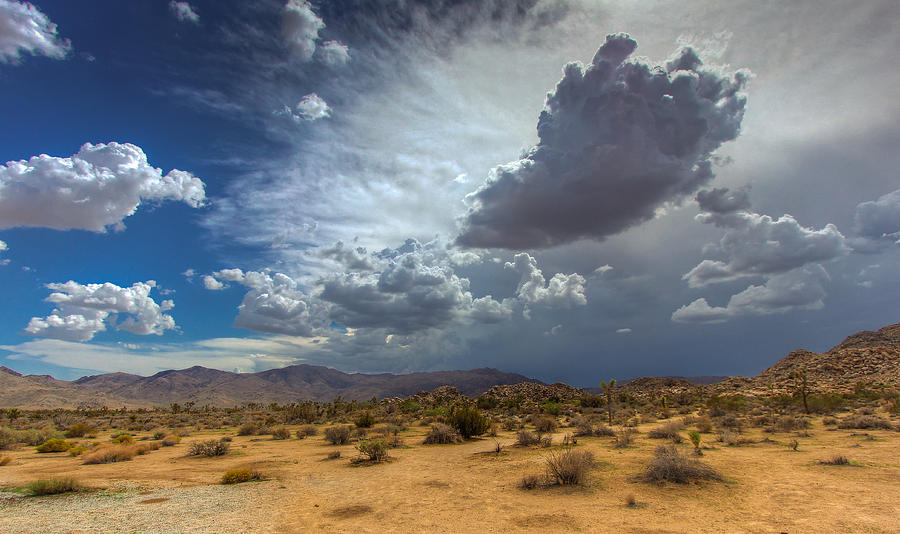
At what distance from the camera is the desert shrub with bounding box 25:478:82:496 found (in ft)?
41.2

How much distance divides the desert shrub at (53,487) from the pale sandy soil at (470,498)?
0.44 m

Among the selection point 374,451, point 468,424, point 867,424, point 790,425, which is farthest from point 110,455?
point 867,424

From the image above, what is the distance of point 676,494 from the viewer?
38.2ft

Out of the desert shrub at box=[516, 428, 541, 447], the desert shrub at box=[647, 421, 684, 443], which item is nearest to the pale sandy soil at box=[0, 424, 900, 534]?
the desert shrub at box=[647, 421, 684, 443]

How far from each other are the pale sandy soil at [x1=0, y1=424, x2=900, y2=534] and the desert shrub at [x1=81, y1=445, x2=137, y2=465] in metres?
1.06

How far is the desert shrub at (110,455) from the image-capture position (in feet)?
61.9

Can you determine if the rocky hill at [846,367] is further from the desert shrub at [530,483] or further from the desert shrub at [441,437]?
the desert shrub at [530,483]

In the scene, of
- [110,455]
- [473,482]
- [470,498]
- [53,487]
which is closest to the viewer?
[470,498]

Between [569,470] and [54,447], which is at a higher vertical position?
[569,470]

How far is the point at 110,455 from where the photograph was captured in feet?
63.5

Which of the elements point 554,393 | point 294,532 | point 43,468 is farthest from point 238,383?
point 294,532

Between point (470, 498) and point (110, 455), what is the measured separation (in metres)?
18.2

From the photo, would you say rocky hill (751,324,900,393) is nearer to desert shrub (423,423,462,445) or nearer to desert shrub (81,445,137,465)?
desert shrub (423,423,462,445)

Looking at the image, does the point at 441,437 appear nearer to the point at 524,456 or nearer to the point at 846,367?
the point at 524,456
